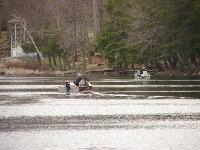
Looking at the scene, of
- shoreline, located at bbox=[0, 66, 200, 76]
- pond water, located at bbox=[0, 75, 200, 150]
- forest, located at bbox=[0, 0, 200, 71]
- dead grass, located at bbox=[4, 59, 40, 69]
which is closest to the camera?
pond water, located at bbox=[0, 75, 200, 150]

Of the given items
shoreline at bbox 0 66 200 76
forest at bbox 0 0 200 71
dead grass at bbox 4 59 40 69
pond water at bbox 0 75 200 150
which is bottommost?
pond water at bbox 0 75 200 150

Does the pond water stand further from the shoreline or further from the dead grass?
the dead grass

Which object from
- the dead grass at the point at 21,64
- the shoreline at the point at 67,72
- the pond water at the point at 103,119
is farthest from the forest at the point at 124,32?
the pond water at the point at 103,119

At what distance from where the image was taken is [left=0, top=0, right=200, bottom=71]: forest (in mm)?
81188

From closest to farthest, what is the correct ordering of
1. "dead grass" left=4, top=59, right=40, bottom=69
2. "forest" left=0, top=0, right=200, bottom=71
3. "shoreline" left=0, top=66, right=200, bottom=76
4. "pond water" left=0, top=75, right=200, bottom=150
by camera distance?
"pond water" left=0, top=75, right=200, bottom=150 < "forest" left=0, top=0, right=200, bottom=71 < "shoreline" left=0, top=66, right=200, bottom=76 < "dead grass" left=4, top=59, right=40, bottom=69

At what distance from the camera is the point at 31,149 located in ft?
92.7

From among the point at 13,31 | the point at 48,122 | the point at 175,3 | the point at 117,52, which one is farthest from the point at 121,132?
the point at 13,31

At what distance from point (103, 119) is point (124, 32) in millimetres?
52146

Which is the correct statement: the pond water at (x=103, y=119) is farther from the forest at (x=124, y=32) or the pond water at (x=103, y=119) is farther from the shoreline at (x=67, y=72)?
the shoreline at (x=67, y=72)

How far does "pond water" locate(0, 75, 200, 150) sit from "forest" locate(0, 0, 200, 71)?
2092 centimetres

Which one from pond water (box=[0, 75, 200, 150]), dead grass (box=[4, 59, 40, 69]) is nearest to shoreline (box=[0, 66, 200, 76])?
dead grass (box=[4, 59, 40, 69])

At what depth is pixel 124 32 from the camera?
89.9 meters

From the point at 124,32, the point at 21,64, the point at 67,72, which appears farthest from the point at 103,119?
the point at 21,64

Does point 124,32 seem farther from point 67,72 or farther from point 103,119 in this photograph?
point 103,119
